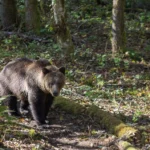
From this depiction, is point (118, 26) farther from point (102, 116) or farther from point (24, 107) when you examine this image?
point (102, 116)

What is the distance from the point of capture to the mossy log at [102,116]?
23.9ft

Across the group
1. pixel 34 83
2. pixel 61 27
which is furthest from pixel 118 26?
pixel 34 83

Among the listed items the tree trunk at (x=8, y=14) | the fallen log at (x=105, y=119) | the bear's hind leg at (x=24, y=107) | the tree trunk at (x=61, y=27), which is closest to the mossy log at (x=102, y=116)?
the fallen log at (x=105, y=119)

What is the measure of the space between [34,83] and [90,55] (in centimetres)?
705

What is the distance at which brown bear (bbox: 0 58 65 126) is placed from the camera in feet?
25.9

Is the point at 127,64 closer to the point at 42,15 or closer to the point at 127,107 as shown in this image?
the point at 127,107

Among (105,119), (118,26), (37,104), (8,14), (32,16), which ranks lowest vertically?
(105,119)

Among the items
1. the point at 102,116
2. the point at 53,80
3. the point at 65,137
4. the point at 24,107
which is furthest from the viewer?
the point at 24,107

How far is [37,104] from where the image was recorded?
8.05m

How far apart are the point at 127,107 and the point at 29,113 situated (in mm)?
2535

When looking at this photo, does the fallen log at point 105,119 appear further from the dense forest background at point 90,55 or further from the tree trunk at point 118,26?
the tree trunk at point 118,26

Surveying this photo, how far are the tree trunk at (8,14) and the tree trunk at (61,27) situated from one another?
525 cm

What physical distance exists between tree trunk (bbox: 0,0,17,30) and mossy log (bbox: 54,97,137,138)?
10296mm

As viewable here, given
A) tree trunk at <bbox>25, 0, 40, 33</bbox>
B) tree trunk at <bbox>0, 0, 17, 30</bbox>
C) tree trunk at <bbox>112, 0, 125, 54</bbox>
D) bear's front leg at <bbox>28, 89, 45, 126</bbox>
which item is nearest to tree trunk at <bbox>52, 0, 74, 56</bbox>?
tree trunk at <bbox>112, 0, 125, 54</bbox>
